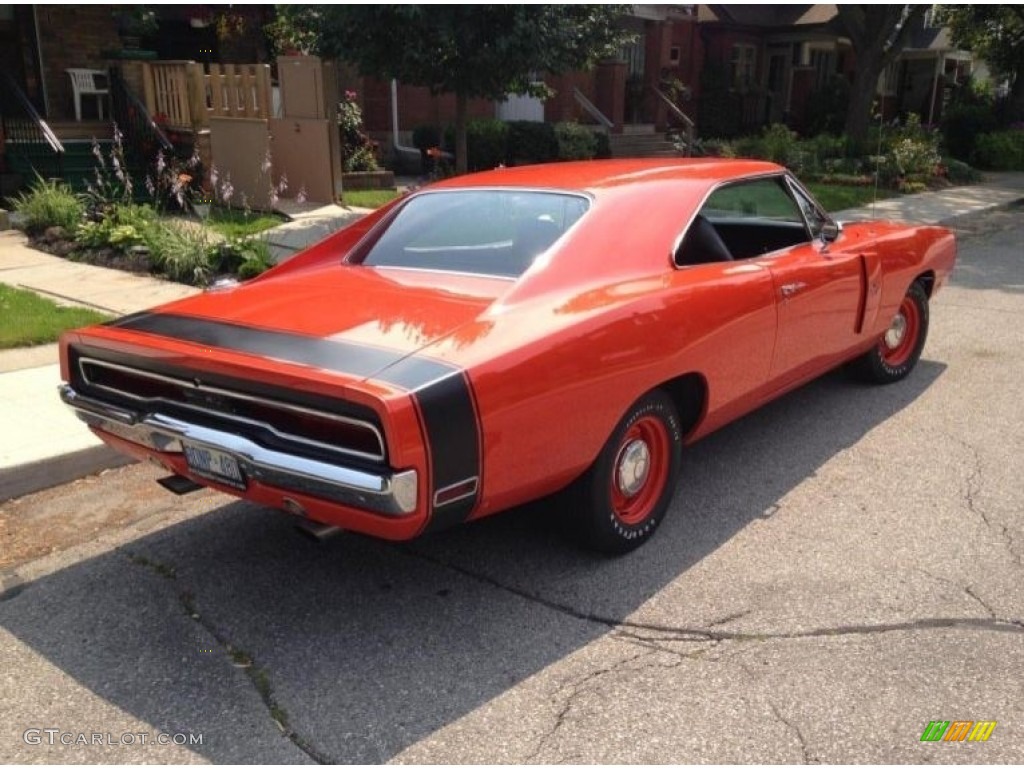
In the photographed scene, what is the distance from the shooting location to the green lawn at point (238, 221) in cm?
982

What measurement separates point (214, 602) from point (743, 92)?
84.0 feet

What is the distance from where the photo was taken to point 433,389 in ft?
8.86

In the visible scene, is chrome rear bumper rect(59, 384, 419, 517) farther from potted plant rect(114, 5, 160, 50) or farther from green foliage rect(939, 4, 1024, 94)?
green foliage rect(939, 4, 1024, 94)

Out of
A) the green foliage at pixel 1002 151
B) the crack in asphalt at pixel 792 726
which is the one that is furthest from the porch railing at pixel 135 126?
the green foliage at pixel 1002 151

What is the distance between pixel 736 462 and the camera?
4.67 meters

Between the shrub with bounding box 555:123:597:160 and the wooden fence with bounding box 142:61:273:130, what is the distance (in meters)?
7.56

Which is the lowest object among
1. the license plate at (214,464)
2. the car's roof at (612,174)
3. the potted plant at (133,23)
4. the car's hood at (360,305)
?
the license plate at (214,464)

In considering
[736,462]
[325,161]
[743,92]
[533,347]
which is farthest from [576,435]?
[743,92]

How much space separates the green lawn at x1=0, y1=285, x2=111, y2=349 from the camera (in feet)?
20.6

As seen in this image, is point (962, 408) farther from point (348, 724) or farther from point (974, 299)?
point (348, 724)

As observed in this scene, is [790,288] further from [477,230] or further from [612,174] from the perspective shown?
[477,230]

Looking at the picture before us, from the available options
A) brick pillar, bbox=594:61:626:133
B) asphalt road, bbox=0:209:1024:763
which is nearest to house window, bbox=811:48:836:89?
brick pillar, bbox=594:61:626:133

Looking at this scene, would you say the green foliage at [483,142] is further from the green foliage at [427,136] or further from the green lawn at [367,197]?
the green lawn at [367,197]

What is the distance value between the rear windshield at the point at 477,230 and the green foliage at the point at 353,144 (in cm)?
1078
